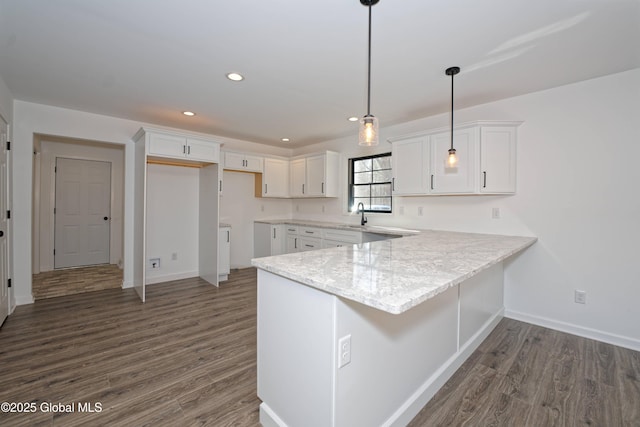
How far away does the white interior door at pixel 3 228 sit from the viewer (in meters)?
2.80

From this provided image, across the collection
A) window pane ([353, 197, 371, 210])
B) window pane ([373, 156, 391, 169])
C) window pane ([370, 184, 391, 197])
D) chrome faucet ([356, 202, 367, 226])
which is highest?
window pane ([373, 156, 391, 169])

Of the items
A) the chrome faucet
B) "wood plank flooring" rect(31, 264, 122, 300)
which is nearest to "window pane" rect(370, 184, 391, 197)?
the chrome faucet

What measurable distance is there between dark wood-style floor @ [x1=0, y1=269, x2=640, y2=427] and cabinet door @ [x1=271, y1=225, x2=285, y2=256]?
2.06 metres

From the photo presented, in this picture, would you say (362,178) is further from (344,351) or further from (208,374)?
(344,351)

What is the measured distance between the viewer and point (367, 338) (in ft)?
4.46

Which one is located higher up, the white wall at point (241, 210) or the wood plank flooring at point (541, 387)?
the white wall at point (241, 210)

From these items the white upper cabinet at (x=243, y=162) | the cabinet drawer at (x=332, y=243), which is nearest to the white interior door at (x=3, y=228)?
the white upper cabinet at (x=243, y=162)

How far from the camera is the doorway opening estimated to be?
4.75 metres

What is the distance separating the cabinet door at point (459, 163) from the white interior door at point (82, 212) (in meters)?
6.02

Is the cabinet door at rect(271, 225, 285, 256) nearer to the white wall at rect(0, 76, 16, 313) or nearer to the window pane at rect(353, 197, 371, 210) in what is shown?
the window pane at rect(353, 197, 371, 210)

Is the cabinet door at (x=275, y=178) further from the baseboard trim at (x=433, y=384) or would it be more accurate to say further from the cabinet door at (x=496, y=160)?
the baseboard trim at (x=433, y=384)

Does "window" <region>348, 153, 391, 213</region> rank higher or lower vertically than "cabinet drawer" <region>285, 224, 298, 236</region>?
higher

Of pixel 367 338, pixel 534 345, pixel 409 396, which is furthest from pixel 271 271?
pixel 534 345

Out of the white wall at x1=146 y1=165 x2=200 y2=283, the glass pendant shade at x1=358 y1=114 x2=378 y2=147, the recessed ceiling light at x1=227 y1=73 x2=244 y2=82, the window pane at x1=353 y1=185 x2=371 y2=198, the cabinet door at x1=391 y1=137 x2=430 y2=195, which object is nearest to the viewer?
the glass pendant shade at x1=358 y1=114 x2=378 y2=147
